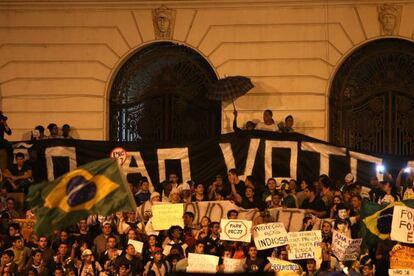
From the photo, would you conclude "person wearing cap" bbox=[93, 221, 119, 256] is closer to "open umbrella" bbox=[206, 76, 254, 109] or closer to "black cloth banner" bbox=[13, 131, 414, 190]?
"black cloth banner" bbox=[13, 131, 414, 190]

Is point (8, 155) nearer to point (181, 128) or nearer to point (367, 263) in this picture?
point (181, 128)

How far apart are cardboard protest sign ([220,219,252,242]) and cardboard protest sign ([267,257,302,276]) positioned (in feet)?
2.24

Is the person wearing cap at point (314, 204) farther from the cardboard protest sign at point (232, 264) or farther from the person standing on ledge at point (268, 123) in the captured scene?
the person standing on ledge at point (268, 123)

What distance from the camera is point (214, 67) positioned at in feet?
92.6

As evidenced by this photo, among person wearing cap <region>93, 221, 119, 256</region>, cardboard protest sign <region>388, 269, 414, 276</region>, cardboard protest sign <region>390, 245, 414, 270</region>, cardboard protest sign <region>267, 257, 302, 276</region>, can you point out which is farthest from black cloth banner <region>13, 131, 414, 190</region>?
cardboard protest sign <region>388, 269, 414, 276</region>

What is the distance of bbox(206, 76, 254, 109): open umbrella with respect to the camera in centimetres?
2655

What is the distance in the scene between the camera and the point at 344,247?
20.6 meters

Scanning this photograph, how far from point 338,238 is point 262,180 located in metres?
3.53

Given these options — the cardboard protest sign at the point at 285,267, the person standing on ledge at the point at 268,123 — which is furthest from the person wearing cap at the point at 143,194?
the person standing on ledge at the point at 268,123

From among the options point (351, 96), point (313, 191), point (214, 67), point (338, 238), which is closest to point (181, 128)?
point (214, 67)

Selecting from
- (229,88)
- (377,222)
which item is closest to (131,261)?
(377,222)

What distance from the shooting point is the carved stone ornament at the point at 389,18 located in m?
27.6

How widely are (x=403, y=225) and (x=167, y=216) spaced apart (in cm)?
408

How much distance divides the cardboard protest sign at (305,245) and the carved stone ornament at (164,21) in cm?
863
